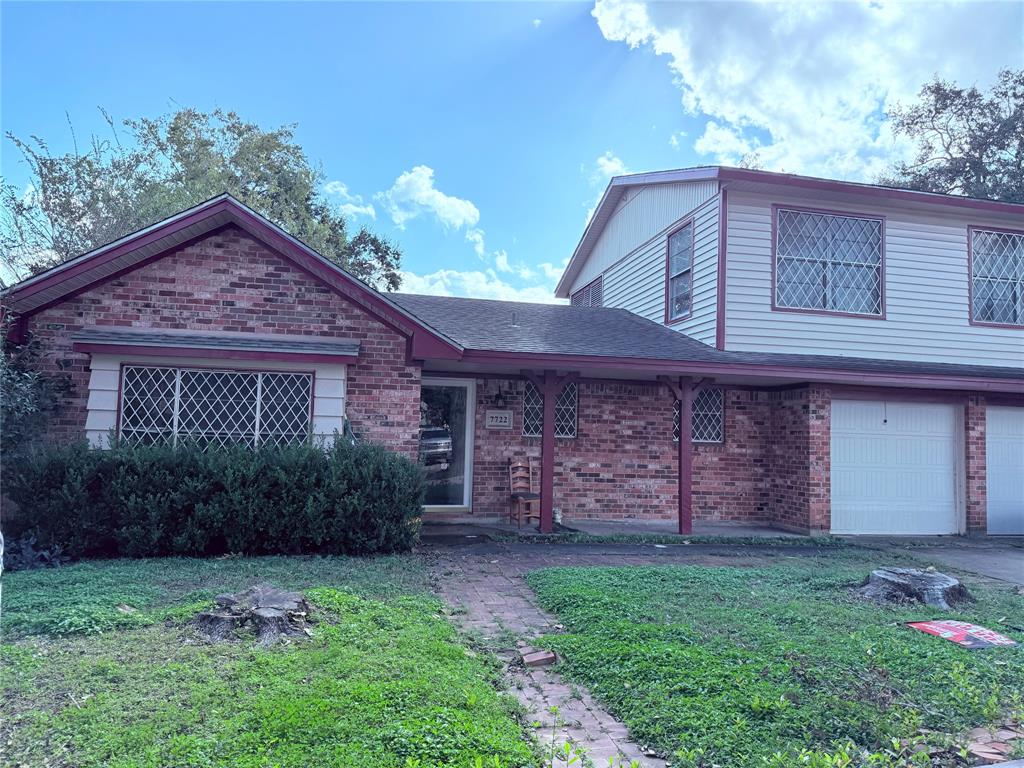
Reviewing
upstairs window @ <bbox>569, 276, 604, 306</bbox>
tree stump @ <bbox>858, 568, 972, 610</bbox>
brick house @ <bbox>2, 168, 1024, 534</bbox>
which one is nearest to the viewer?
tree stump @ <bbox>858, 568, 972, 610</bbox>

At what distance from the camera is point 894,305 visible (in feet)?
36.1

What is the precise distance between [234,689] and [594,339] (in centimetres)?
778

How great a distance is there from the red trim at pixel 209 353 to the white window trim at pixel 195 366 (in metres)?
0.11

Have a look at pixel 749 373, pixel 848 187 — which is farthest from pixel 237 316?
pixel 848 187

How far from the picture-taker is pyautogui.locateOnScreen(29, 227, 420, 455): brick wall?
305 inches

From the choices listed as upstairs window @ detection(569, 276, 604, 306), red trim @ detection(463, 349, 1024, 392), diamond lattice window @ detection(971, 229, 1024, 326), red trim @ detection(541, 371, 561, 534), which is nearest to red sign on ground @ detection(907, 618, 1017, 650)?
red trim @ detection(463, 349, 1024, 392)

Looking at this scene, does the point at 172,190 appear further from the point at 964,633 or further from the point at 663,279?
the point at 964,633

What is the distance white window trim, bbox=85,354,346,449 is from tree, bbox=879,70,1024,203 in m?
23.9

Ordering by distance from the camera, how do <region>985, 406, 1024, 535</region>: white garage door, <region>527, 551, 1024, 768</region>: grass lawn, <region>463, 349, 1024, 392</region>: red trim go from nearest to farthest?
<region>527, 551, 1024, 768</region>: grass lawn < <region>463, 349, 1024, 392</region>: red trim < <region>985, 406, 1024, 535</region>: white garage door

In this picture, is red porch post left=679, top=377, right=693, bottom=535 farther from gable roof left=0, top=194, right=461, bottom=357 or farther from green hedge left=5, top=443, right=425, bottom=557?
green hedge left=5, top=443, right=425, bottom=557

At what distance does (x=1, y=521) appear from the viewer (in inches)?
279

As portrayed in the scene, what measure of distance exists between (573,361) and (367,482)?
333 centimetres

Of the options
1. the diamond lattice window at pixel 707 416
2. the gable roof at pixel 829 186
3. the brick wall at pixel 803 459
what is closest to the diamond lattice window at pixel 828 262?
the gable roof at pixel 829 186

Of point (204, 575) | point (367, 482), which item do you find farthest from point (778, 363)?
point (204, 575)
